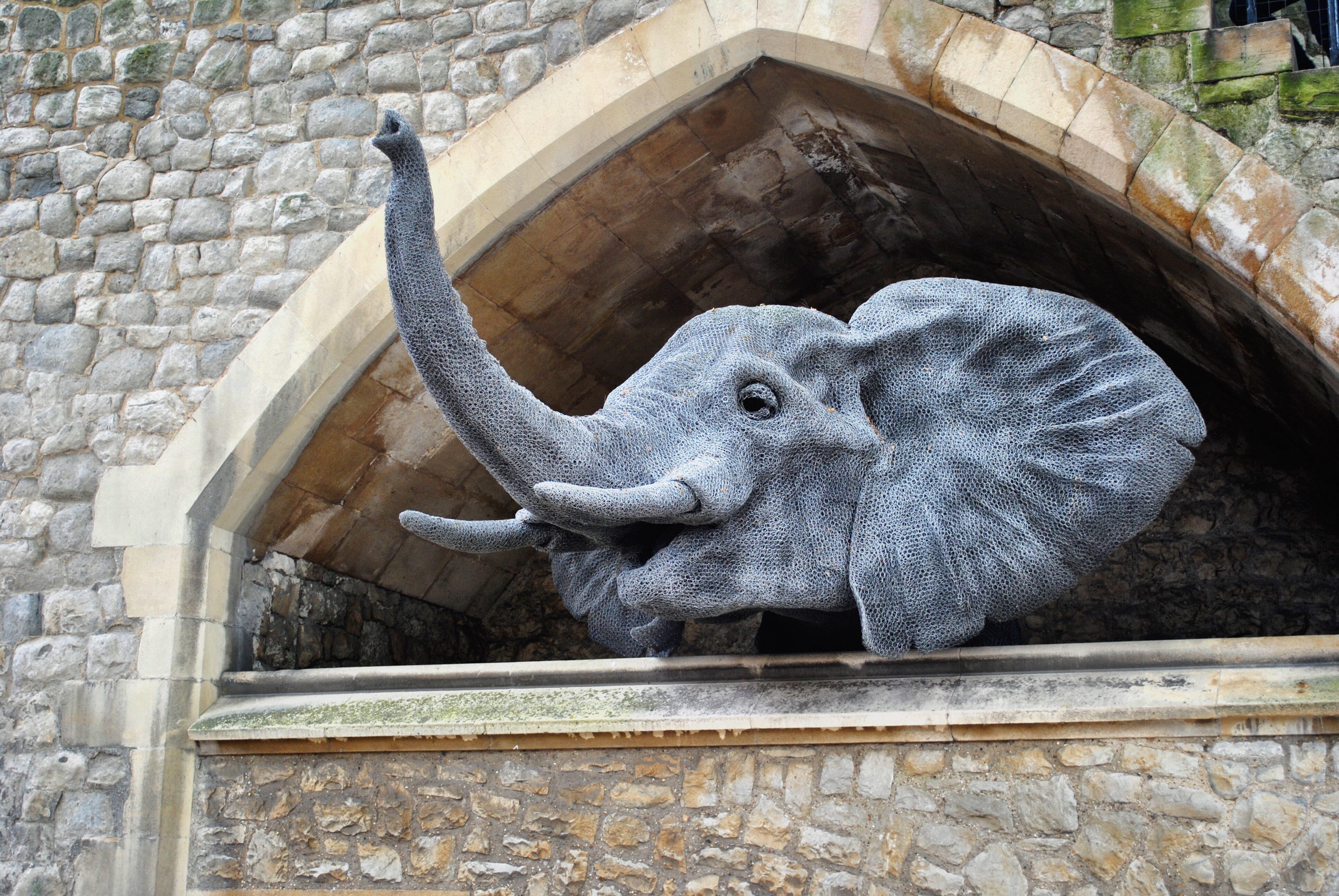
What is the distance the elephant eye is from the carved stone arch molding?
42.0 inches

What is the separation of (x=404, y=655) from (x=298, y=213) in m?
1.68

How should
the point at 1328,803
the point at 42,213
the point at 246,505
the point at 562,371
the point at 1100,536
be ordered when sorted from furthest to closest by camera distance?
the point at 562,371 → the point at 42,213 → the point at 246,505 → the point at 1100,536 → the point at 1328,803

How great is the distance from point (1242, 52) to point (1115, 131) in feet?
1.19

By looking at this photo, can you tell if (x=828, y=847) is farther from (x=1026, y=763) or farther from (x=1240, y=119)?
(x=1240, y=119)

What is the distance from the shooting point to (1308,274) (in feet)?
9.16

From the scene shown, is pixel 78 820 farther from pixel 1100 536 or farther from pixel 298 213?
pixel 1100 536

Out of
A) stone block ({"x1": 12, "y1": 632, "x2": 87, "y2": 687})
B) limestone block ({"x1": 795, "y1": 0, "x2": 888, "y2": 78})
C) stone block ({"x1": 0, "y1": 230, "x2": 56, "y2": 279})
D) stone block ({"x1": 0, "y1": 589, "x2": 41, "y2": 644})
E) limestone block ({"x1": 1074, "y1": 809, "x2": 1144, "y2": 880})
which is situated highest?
limestone block ({"x1": 795, "y1": 0, "x2": 888, "y2": 78})

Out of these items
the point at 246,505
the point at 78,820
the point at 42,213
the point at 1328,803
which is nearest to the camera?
the point at 1328,803

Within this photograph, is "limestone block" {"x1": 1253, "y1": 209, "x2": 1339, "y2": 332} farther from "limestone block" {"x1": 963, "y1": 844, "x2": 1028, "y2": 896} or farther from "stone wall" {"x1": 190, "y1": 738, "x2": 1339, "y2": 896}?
"limestone block" {"x1": 963, "y1": 844, "x2": 1028, "y2": 896}

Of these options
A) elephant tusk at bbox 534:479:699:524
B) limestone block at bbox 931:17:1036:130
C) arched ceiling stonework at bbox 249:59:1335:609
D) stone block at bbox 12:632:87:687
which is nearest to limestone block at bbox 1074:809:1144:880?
elephant tusk at bbox 534:479:699:524

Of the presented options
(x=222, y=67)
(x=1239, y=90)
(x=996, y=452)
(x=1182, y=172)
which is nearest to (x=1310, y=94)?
(x=1239, y=90)

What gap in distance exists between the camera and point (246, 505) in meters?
3.77

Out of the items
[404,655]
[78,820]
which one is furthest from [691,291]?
[78,820]

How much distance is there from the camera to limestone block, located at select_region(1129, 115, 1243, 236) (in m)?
2.93
